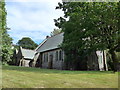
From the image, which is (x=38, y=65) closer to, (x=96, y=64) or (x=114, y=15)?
(x=96, y=64)

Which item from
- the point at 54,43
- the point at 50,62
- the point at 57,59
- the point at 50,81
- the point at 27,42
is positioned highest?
the point at 27,42

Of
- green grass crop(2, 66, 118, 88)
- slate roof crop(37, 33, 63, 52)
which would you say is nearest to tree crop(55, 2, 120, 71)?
green grass crop(2, 66, 118, 88)

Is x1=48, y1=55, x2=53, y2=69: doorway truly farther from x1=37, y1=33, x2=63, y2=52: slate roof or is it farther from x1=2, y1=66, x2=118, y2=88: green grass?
x1=2, y1=66, x2=118, y2=88: green grass

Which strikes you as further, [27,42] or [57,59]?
[27,42]

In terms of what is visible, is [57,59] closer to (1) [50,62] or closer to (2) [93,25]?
(1) [50,62]

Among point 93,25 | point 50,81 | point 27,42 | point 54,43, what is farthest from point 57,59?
point 27,42

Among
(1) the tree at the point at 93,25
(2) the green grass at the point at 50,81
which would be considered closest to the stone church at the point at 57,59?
(1) the tree at the point at 93,25

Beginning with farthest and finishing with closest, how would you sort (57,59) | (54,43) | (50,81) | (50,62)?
(50,62) < (54,43) < (57,59) < (50,81)

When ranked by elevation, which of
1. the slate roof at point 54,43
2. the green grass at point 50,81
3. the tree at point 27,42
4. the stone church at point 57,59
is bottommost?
the green grass at point 50,81

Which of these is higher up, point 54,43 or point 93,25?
point 93,25

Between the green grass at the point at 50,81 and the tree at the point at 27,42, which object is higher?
the tree at the point at 27,42

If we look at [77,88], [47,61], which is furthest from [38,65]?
[77,88]

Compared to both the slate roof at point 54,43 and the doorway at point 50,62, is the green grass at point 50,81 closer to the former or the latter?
the slate roof at point 54,43

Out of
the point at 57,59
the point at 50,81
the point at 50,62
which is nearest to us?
the point at 50,81
